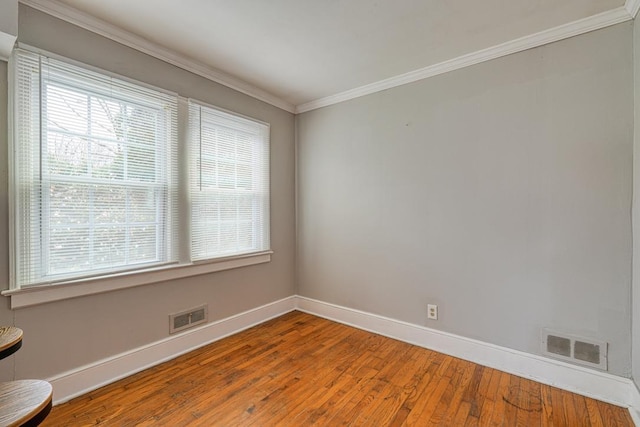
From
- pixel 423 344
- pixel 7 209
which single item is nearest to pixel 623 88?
pixel 423 344

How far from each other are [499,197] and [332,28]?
182 centimetres

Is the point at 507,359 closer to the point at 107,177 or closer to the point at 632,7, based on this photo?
the point at 632,7

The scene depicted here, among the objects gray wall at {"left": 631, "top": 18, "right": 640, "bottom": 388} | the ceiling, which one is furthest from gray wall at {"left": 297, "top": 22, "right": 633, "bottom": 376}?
the ceiling

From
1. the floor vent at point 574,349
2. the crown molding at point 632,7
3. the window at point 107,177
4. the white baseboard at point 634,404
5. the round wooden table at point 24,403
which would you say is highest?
the crown molding at point 632,7

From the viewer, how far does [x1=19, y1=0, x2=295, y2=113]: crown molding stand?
1862 millimetres

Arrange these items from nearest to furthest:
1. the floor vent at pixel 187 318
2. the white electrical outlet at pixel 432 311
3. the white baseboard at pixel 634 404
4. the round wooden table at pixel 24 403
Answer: the round wooden table at pixel 24 403
the white baseboard at pixel 634 404
the floor vent at pixel 187 318
the white electrical outlet at pixel 432 311

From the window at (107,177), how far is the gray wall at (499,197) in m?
1.39

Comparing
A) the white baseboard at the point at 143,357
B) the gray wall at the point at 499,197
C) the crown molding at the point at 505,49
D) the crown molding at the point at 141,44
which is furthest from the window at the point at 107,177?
the crown molding at the point at 505,49

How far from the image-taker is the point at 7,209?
171 centimetres

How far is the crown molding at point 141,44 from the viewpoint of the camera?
1862mm

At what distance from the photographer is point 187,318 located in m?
2.56

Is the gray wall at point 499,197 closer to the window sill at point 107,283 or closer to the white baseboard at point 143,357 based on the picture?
the white baseboard at point 143,357

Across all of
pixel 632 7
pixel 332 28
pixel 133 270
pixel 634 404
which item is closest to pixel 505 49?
pixel 632 7

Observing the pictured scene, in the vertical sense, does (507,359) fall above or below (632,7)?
below
